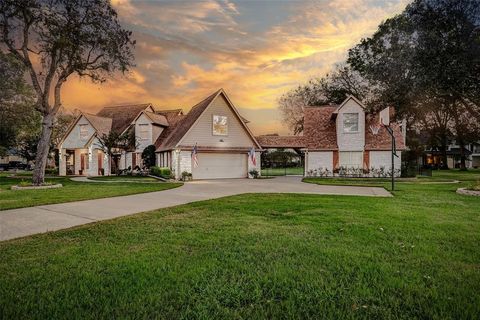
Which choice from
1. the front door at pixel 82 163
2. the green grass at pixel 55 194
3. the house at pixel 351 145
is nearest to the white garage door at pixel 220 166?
the house at pixel 351 145

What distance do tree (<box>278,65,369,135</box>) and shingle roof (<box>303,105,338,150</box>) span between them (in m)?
15.1

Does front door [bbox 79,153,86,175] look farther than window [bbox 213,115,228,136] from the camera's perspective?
Yes

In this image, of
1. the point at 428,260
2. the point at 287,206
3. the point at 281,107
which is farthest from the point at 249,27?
the point at 281,107

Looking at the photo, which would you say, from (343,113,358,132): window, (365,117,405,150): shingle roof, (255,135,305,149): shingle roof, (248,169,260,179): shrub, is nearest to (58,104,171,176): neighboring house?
(255,135,305,149): shingle roof

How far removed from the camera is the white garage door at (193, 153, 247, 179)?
25188 millimetres

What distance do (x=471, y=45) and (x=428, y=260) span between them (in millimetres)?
22371

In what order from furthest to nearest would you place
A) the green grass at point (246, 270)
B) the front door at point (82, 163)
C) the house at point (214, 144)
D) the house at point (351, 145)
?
the front door at point (82, 163) < the house at point (351, 145) < the house at point (214, 144) < the green grass at point (246, 270)

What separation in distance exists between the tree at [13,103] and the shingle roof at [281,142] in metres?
30.2

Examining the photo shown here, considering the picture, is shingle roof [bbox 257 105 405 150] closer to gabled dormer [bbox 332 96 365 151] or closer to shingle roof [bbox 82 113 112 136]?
gabled dormer [bbox 332 96 365 151]

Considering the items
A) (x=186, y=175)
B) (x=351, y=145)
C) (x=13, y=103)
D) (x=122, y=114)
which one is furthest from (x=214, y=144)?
(x=13, y=103)

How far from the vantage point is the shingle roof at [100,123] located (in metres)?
31.6

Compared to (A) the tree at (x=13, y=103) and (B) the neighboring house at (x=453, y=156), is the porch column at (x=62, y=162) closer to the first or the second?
(A) the tree at (x=13, y=103)

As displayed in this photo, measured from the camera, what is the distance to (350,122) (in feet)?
87.1

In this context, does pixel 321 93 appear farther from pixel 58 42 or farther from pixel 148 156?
pixel 58 42
